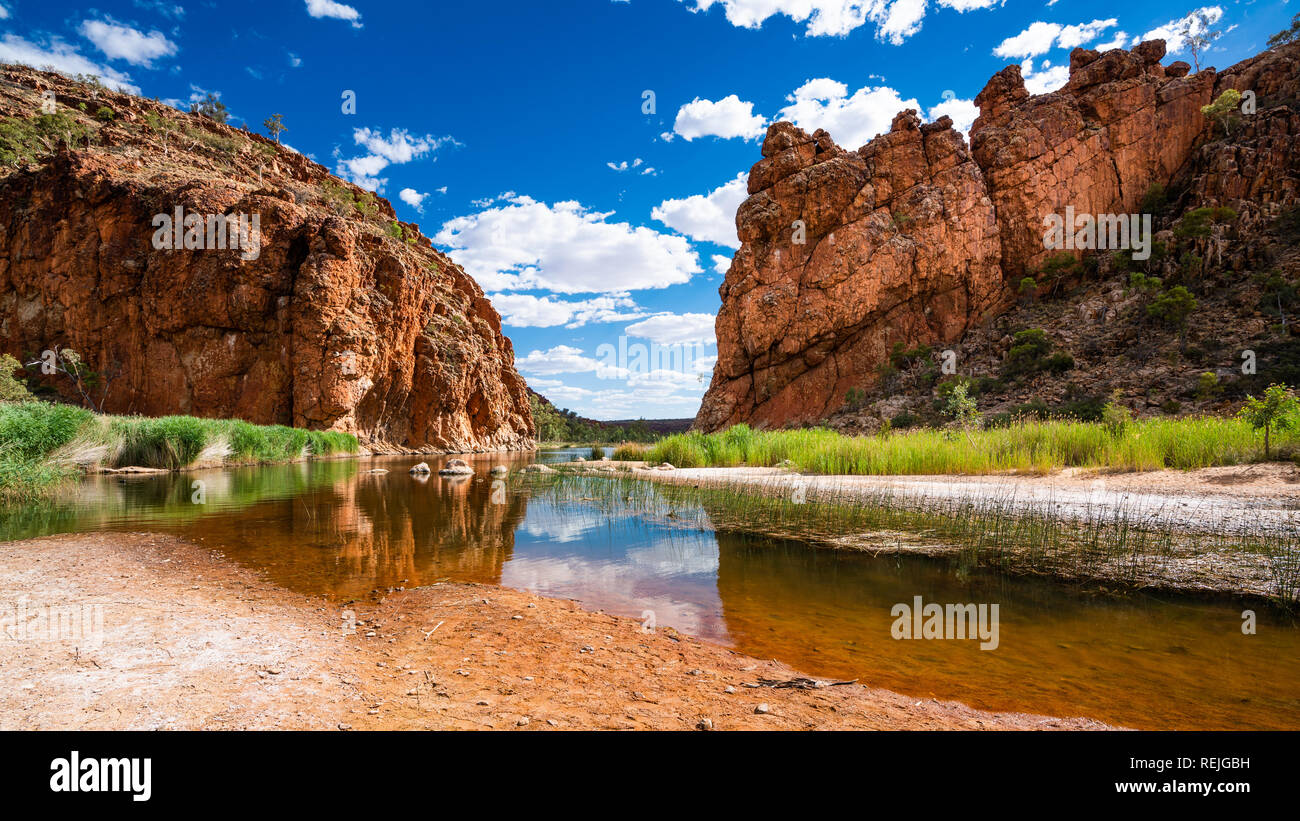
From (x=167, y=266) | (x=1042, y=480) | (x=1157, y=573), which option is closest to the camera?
(x=1157, y=573)

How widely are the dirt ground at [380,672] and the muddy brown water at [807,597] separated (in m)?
0.63

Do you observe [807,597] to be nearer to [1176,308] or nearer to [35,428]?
[35,428]

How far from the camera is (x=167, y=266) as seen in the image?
4025 cm

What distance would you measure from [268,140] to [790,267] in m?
64.7

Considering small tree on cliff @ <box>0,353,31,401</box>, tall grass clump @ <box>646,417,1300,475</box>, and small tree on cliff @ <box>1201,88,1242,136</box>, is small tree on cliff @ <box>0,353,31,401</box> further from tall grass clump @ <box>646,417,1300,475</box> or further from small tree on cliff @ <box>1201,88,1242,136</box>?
small tree on cliff @ <box>1201,88,1242,136</box>

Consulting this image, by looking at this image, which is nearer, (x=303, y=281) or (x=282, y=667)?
(x=282, y=667)

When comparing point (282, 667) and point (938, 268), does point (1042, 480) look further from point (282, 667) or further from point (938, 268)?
point (938, 268)

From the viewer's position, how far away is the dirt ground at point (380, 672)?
2.72 m
